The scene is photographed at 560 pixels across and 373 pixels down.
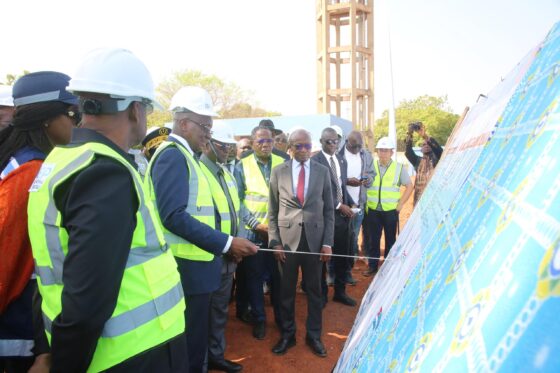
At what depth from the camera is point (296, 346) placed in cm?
394

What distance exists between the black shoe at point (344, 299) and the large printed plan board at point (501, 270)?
413 cm

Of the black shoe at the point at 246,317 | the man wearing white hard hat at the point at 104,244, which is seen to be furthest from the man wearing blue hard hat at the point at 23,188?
the black shoe at the point at 246,317

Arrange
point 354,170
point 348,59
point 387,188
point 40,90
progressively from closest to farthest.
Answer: point 40,90
point 354,170
point 387,188
point 348,59

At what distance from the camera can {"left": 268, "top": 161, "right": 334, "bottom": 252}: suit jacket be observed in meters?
3.64

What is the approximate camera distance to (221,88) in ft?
137

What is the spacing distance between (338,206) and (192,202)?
276cm

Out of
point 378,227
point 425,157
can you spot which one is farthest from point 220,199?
point 425,157

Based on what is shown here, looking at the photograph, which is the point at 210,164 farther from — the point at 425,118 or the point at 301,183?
the point at 425,118

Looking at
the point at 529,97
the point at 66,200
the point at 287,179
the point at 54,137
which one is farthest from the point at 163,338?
the point at 287,179

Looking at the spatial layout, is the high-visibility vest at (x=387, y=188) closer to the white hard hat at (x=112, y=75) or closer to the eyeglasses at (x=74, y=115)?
the eyeglasses at (x=74, y=115)

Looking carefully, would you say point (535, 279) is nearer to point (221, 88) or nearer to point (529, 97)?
point (529, 97)

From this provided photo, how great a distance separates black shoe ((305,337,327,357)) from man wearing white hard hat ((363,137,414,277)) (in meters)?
2.78

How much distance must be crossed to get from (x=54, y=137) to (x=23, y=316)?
0.84m

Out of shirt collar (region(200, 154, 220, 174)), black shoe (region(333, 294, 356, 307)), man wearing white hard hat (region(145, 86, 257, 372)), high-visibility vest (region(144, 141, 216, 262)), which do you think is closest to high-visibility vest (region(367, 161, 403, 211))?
black shoe (region(333, 294, 356, 307))
